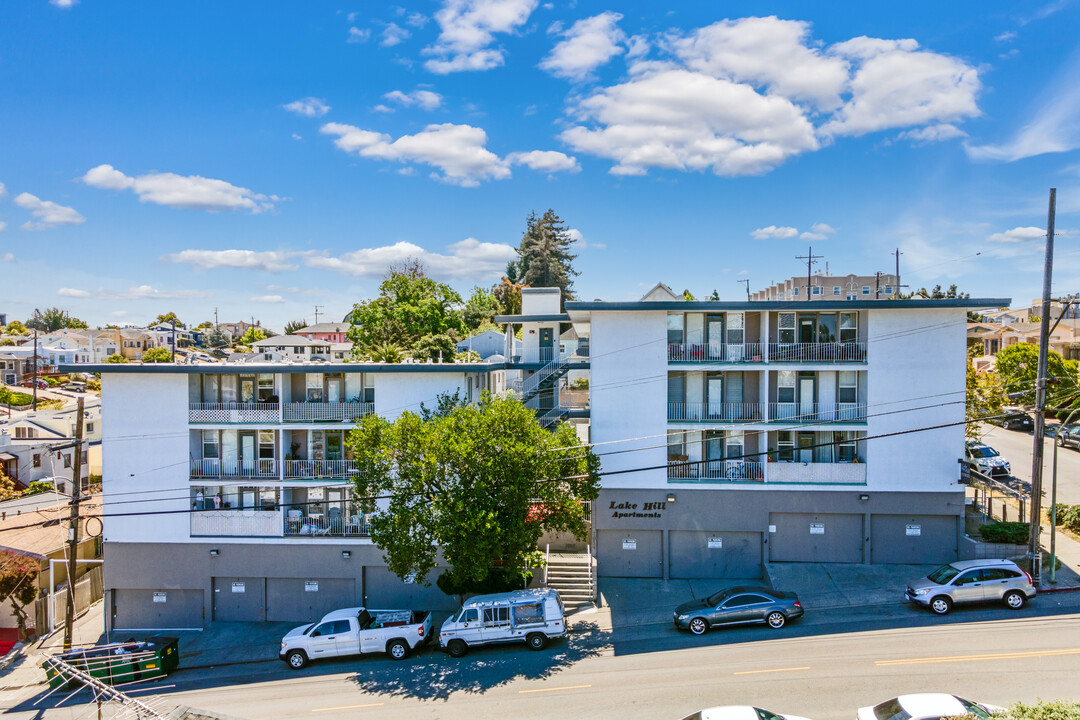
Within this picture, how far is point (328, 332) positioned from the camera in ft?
335

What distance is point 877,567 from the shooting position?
23.6 metres

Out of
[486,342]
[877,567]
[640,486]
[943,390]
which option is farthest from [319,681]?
[486,342]

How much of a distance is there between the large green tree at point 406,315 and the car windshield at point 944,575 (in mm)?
35726

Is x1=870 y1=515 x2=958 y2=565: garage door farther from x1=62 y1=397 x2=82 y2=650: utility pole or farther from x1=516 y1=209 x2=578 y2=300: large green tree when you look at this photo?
x1=516 y1=209 x2=578 y2=300: large green tree

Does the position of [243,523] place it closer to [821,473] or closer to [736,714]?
[736,714]

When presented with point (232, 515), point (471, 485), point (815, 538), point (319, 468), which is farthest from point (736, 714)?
point (232, 515)

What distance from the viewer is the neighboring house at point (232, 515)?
79.6 ft

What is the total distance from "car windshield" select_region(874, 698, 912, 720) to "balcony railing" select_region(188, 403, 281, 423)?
20878mm

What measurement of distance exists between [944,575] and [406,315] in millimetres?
41765

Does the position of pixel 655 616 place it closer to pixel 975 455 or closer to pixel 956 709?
pixel 956 709

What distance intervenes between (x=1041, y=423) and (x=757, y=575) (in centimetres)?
1029

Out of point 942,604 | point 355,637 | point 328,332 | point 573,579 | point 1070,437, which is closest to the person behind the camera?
point 942,604

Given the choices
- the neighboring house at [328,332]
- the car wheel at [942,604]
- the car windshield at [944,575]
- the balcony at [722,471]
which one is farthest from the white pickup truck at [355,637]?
the neighboring house at [328,332]

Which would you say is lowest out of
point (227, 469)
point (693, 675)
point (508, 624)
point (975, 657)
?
point (693, 675)
